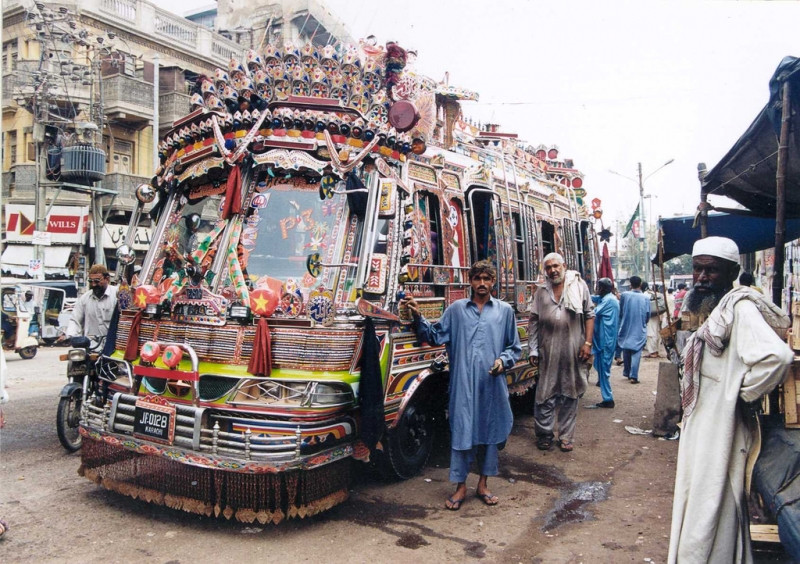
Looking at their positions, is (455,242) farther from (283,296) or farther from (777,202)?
(777,202)

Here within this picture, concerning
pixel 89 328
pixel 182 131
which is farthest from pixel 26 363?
pixel 182 131

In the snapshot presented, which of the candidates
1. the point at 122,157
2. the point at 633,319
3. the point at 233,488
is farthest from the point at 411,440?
the point at 122,157

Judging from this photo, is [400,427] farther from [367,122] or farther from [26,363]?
[26,363]

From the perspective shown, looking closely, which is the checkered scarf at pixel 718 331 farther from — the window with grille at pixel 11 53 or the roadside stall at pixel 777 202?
the window with grille at pixel 11 53

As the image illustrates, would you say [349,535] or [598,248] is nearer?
[349,535]

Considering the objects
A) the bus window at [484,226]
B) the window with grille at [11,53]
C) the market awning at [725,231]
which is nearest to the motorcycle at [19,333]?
the window with grille at [11,53]

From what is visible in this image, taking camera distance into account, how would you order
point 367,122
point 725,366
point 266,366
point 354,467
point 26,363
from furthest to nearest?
point 26,363, point 354,467, point 367,122, point 266,366, point 725,366

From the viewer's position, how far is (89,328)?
22.8 ft

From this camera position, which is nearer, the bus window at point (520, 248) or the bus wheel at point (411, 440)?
the bus wheel at point (411, 440)

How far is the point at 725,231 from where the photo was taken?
908 centimetres

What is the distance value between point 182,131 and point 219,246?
45.1 inches

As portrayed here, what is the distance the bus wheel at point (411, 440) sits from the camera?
527 cm

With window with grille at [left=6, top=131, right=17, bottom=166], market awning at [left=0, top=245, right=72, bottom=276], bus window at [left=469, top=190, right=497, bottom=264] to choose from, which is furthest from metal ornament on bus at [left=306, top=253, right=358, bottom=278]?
window with grille at [left=6, top=131, right=17, bottom=166]

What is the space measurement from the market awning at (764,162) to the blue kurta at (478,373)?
229 cm
